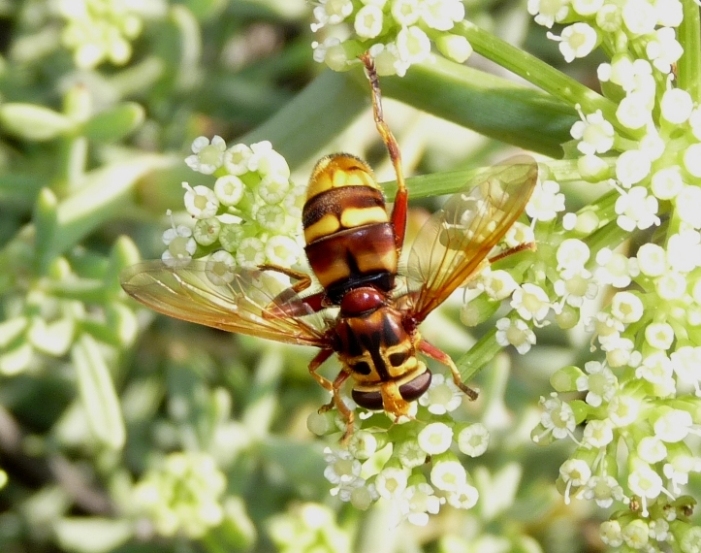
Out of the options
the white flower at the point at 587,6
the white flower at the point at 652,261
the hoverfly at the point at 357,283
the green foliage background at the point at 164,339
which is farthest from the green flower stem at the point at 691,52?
the green foliage background at the point at 164,339

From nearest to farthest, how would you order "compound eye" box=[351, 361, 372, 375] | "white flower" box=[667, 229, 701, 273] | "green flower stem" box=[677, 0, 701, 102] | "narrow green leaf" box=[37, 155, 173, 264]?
"white flower" box=[667, 229, 701, 273], "green flower stem" box=[677, 0, 701, 102], "compound eye" box=[351, 361, 372, 375], "narrow green leaf" box=[37, 155, 173, 264]

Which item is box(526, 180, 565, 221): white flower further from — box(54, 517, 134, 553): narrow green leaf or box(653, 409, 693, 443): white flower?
box(54, 517, 134, 553): narrow green leaf

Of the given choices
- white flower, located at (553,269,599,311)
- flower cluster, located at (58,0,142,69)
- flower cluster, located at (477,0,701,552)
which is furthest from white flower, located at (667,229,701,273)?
flower cluster, located at (58,0,142,69)

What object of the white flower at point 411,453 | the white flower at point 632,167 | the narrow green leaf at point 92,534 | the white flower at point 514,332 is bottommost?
the narrow green leaf at point 92,534

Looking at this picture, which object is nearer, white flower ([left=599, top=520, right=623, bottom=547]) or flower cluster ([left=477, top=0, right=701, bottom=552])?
flower cluster ([left=477, top=0, right=701, bottom=552])

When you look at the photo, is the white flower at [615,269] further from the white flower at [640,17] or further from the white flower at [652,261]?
the white flower at [640,17]

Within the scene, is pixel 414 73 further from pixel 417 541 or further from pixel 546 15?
pixel 417 541

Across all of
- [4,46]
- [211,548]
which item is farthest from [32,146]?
[211,548]
